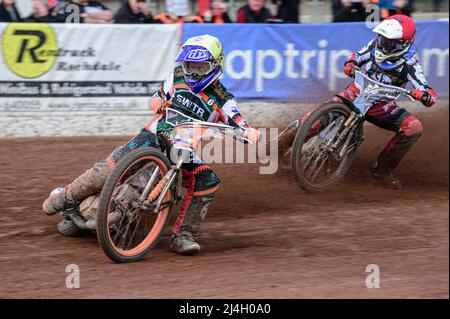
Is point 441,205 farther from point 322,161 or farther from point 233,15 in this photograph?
point 233,15

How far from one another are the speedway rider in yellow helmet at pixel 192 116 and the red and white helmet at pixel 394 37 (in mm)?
2437

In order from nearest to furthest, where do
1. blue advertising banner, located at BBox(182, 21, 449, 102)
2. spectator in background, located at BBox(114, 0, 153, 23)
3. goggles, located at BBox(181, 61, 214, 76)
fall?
goggles, located at BBox(181, 61, 214, 76) → spectator in background, located at BBox(114, 0, 153, 23) → blue advertising banner, located at BBox(182, 21, 449, 102)

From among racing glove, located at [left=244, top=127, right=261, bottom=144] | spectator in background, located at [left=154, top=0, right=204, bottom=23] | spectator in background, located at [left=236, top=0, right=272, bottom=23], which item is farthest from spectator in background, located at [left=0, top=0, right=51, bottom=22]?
racing glove, located at [left=244, top=127, right=261, bottom=144]

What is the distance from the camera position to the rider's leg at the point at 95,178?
572cm

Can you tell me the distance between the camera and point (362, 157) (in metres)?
9.06

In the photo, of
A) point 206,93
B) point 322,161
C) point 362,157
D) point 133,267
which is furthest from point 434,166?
point 133,267

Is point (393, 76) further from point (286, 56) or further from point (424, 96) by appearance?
point (286, 56)

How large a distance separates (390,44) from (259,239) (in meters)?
2.68

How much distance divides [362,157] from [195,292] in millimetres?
4618

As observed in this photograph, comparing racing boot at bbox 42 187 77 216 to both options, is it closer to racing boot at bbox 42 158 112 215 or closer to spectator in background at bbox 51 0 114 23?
racing boot at bbox 42 158 112 215

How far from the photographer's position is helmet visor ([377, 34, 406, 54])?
7.65 meters

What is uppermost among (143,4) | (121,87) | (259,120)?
(143,4)

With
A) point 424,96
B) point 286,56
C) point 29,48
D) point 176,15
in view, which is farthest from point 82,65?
point 424,96

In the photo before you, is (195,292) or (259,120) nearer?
(195,292)
